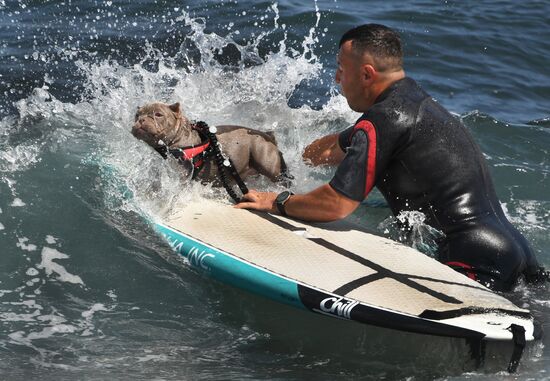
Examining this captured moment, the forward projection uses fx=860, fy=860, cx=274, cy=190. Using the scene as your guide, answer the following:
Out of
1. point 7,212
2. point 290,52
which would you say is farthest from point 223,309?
point 290,52

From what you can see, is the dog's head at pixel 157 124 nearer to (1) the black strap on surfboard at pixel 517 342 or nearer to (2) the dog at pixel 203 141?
(2) the dog at pixel 203 141

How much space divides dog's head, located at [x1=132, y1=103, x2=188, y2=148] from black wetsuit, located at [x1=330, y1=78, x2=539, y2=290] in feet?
5.63

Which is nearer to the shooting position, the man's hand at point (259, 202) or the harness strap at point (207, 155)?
the man's hand at point (259, 202)

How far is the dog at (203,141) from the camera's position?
20.9ft

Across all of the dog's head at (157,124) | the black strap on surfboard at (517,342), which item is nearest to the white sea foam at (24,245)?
the dog's head at (157,124)

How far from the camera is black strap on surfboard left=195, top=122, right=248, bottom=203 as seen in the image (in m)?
6.23

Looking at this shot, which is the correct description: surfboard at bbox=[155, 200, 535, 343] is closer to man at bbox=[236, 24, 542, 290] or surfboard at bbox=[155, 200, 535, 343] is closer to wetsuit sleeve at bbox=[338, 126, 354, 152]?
man at bbox=[236, 24, 542, 290]

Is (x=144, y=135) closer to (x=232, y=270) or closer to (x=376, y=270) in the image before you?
(x=232, y=270)

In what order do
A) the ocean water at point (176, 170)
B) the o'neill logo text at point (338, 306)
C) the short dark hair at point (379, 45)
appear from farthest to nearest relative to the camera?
the short dark hair at point (379, 45)
the ocean water at point (176, 170)
the o'neill logo text at point (338, 306)

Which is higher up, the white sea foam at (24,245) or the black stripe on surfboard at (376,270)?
the black stripe on surfboard at (376,270)

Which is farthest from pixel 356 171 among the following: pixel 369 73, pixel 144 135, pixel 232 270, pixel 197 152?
pixel 144 135

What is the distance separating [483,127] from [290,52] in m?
2.81

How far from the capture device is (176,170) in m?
6.44

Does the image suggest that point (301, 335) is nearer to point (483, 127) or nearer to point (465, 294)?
point (465, 294)
